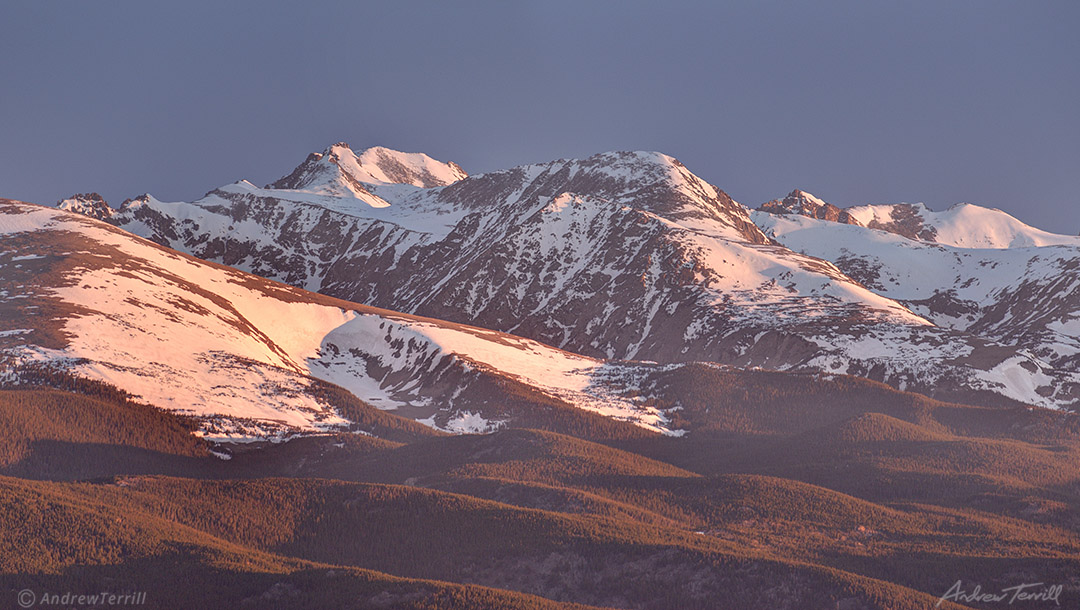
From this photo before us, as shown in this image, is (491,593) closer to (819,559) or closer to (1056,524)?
(819,559)

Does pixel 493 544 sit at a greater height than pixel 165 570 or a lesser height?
greater

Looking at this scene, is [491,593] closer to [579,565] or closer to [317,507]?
[579,565]

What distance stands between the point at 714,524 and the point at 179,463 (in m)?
94.2

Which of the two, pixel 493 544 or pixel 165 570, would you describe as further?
pixel 493 544

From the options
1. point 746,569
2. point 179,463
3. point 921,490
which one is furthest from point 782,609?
point 179,463

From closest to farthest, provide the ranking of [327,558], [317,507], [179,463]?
[327,558]
[317,507]
[179,463]

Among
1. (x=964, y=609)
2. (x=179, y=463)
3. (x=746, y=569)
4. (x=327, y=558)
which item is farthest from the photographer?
(x=179, y=463)

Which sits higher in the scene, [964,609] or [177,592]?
[964,609]

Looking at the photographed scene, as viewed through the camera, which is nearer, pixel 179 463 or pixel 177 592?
pixel 177 592

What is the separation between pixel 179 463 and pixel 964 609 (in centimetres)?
13287

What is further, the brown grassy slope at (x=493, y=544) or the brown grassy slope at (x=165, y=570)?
the brown grassy slope at (x=493, y=544)

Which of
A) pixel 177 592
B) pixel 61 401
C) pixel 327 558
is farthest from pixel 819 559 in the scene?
pixel 61 401

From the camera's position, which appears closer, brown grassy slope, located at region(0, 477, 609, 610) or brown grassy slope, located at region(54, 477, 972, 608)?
brown grassy slope, located at region(0, 477, 609, 610)

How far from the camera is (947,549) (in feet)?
511
